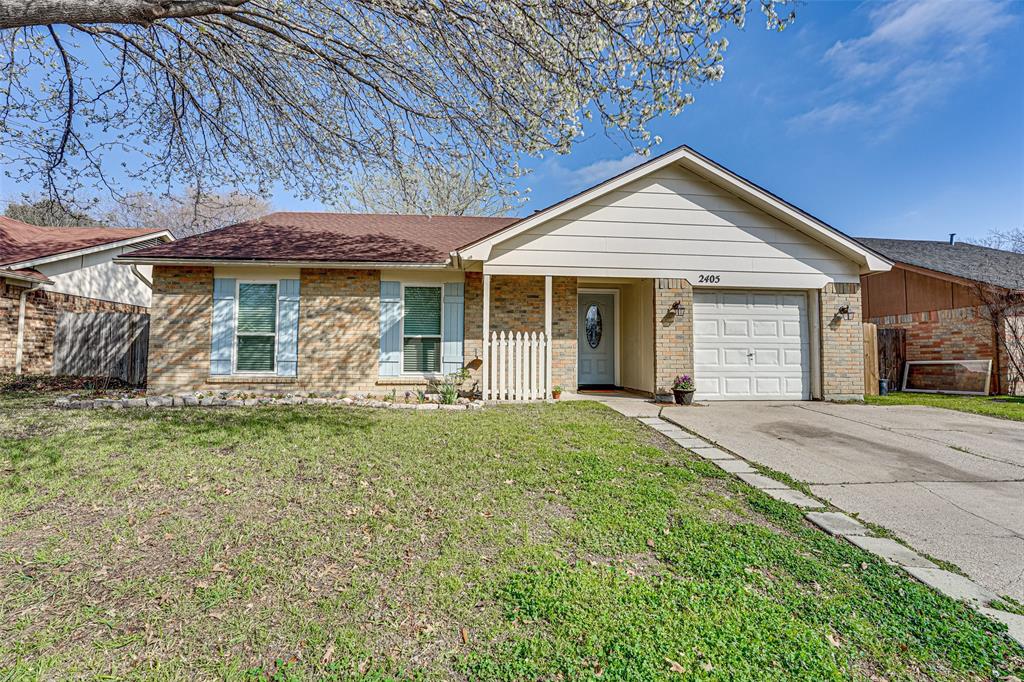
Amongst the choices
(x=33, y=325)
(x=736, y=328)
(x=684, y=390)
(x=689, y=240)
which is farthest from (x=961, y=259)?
(x=33, y=325)

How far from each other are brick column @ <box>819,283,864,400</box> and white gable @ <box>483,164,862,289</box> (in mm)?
476

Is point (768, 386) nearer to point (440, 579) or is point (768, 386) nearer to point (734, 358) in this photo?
point (734, 358)

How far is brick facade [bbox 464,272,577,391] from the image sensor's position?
31.0ft

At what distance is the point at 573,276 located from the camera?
8914 millimetres

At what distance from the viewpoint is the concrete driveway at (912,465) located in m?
2.95

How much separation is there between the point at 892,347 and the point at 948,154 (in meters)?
5.44

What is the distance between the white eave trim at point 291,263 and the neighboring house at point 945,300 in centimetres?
1019

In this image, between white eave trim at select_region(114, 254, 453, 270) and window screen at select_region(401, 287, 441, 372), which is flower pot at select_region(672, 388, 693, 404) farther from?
white eave trim at select_region(114, 254, 453, 270)

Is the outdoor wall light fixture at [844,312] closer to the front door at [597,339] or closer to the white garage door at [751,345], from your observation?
the white garage door at [751,345]

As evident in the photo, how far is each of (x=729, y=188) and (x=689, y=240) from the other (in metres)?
1.33

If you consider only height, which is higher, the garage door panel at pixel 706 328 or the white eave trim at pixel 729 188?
the white eave trim at pixel 729 188

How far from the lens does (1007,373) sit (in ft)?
34.1

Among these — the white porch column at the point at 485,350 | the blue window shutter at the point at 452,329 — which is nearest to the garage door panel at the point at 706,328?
the white porch column at the point at 485,350

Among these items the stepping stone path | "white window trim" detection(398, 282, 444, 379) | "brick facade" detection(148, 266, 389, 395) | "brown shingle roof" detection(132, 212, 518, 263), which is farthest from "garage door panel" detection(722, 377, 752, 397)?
"brick facade" detection(148, 266, 389, 395)
